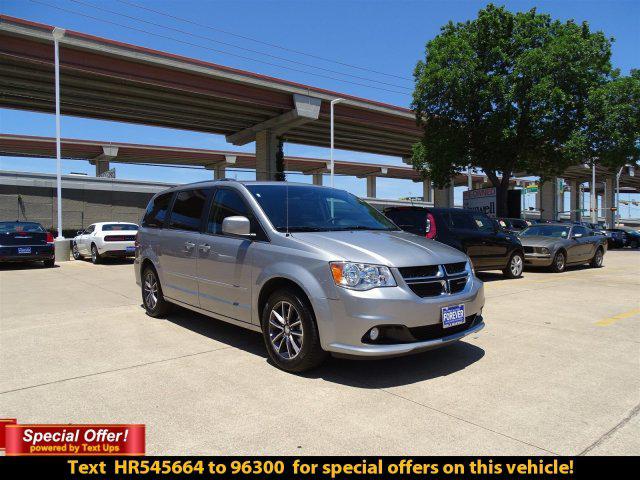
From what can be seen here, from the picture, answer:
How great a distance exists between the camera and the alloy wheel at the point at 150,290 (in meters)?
6.77

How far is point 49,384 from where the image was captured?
4.14 meters

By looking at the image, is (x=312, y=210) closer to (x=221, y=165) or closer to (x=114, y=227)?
(x=114, y=227)

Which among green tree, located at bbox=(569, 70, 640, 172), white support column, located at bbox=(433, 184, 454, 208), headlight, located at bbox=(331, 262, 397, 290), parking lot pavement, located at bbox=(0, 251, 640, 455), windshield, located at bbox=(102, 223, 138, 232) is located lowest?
parking lot pavement, located at bbox=(0, 251, 640, 455)

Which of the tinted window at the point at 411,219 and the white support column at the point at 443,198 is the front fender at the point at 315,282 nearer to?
the tinted window at the point at 411,219

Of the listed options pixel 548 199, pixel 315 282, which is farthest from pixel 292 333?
pixel 548 199

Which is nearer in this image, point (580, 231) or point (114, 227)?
point (580, 231)

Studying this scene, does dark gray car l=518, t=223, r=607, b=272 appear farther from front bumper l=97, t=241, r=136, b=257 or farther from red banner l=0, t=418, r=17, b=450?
red banner l=0, t=418, r=17, b=450

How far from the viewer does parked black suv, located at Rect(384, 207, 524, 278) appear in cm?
1033

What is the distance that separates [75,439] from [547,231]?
14414 mm

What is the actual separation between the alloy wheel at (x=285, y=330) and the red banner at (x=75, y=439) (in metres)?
1.51

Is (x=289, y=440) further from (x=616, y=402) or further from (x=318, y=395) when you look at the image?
(x=616, y=402)

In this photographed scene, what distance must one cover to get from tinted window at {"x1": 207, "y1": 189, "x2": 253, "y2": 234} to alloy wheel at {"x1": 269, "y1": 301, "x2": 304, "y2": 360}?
1199 millimetres

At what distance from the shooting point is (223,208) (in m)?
5.52

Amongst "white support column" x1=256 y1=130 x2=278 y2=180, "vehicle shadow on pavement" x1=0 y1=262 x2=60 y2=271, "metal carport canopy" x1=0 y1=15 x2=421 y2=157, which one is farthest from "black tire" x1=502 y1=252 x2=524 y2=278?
"white support column" x1=256 y1=130 x2=278 y2=180
